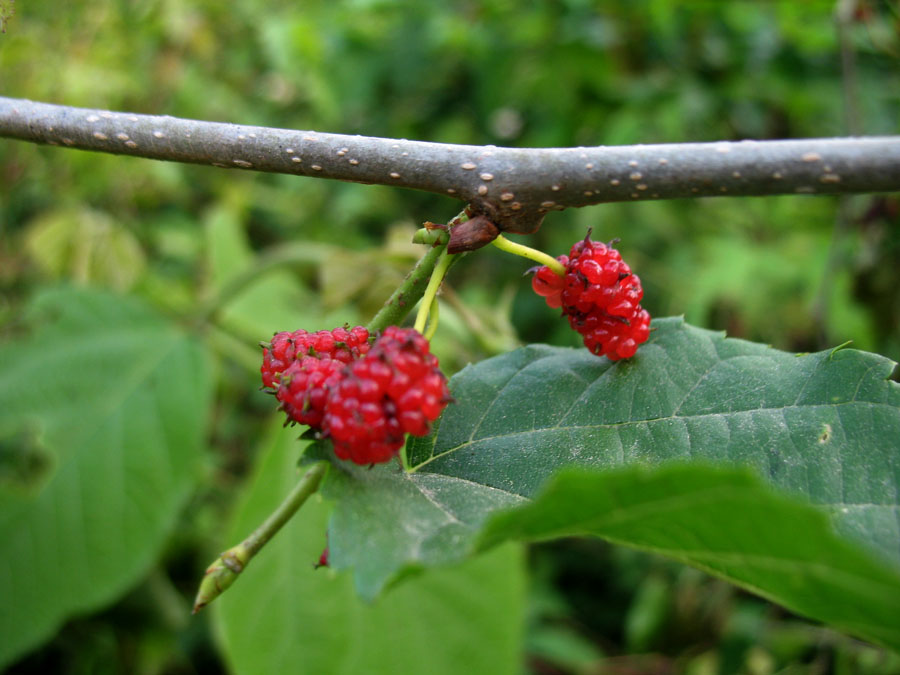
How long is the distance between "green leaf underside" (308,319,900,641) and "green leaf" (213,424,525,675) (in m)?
0.74

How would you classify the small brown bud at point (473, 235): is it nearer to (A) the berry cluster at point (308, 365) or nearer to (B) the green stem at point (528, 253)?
(B) the green stem at point (528, 253)

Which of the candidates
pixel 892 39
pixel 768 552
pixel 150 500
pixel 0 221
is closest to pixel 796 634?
pixel 768 552

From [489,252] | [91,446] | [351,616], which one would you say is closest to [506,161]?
[351,616]

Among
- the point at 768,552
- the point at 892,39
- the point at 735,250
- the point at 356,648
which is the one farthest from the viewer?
the point at 735,250

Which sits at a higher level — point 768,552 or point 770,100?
point 770,100

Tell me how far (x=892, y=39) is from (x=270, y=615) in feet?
7.39

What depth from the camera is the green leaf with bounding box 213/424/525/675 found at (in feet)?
4.52

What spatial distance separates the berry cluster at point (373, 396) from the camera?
63cm

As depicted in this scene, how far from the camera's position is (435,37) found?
92.1 inches

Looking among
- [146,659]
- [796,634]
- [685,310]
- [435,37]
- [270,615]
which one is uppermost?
[435,37]

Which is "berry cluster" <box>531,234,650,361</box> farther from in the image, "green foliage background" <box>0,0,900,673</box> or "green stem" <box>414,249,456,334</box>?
"green foliage background" <box>0,0,900,673</box>

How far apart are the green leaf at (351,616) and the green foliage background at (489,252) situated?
0.46 meters

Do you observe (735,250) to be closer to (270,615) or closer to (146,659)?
(270,615)

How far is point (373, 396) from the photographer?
63cm
